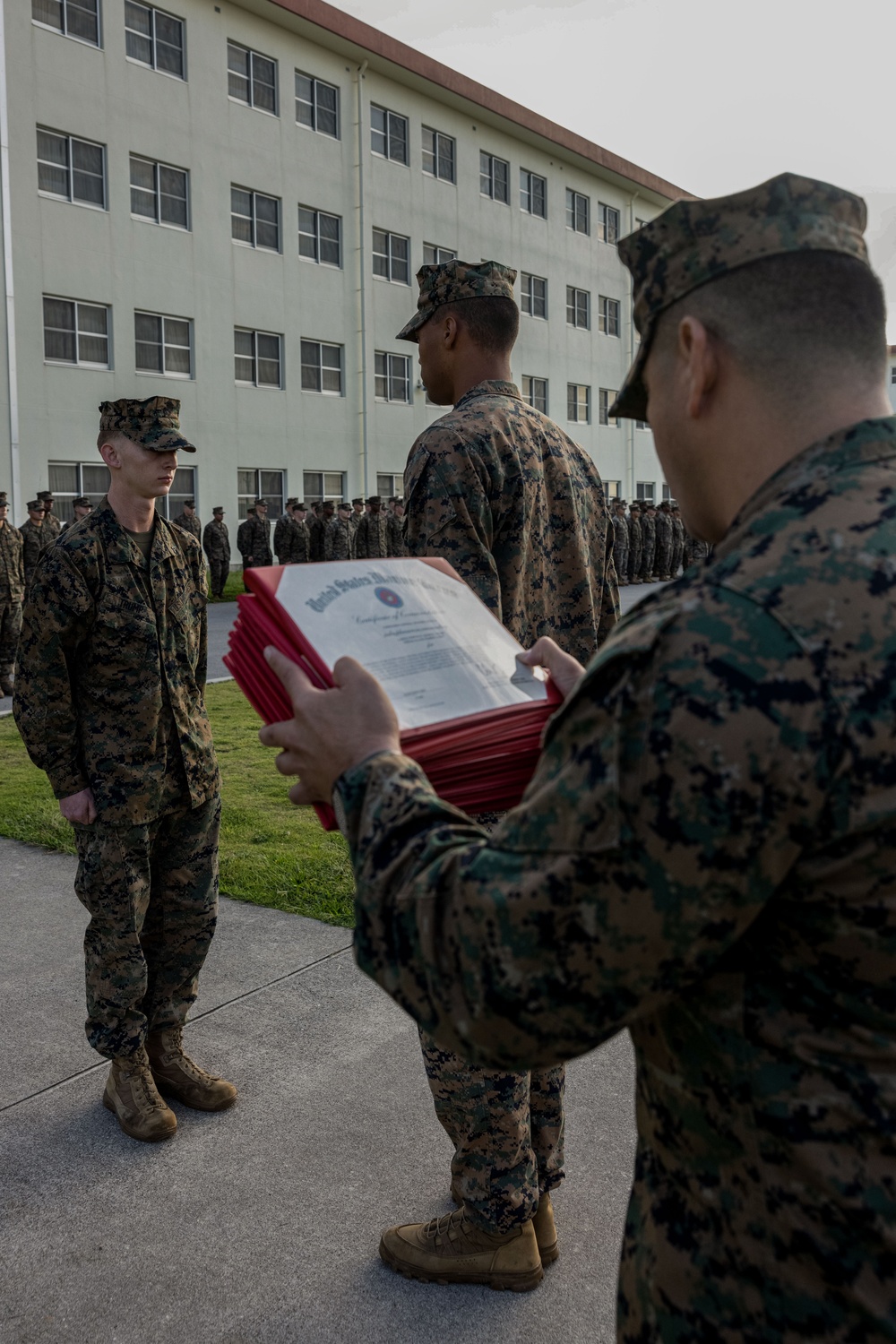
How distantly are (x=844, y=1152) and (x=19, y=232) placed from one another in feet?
79.4

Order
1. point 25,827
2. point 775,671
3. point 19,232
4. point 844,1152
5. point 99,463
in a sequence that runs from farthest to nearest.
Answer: point 99,463 → point 19,232 → point 25,827 → point 844,1152 → point 775,671

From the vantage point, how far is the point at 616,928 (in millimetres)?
1119

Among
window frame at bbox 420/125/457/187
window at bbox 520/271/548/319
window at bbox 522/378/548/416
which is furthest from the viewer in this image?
window at bbox 522/378/548/416

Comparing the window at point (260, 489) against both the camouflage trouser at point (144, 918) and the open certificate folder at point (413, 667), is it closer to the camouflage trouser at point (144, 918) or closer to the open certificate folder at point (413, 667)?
the camouflage trouser at point (144, 918)

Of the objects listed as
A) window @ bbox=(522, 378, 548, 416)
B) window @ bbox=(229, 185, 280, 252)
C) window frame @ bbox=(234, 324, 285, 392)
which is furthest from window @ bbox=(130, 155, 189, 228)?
window @ bbox=(522, 378, 548, 416)

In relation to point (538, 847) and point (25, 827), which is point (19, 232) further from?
point (538, 847)

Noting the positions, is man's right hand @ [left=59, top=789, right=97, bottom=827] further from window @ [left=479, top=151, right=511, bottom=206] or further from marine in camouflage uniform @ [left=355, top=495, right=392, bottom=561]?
window @ [left=479, top=151, right=511, bottom=206]

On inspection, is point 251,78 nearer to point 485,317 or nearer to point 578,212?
point 578,212

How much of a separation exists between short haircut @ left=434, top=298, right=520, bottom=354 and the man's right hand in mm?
1818

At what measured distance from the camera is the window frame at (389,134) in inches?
1180

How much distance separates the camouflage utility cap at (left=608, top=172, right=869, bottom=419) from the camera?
4.04ft

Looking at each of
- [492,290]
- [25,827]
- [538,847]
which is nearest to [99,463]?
[25,827]

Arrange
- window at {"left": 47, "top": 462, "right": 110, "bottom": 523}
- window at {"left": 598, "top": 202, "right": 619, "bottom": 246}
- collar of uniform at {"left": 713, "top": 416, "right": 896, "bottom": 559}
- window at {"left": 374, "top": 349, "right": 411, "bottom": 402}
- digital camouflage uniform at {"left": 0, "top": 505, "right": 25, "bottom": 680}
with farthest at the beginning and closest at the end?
window at {"left": 598, "top": 202, "right": 619, "bottom": 246}
window at {"left": 374, "top": 349, "right": 411, "bottom": 402}
window at {"left": 47, "top": 462, "right": 110, "bottom": 523}
digital camouflage uniform at {"left": 0, "top": 505, "right": 25, "bottom": 680}
collar of uniform at {"left": 713, "top": 416, "right": 896, "bottom": 559}

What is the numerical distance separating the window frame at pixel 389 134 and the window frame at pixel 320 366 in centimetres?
537
